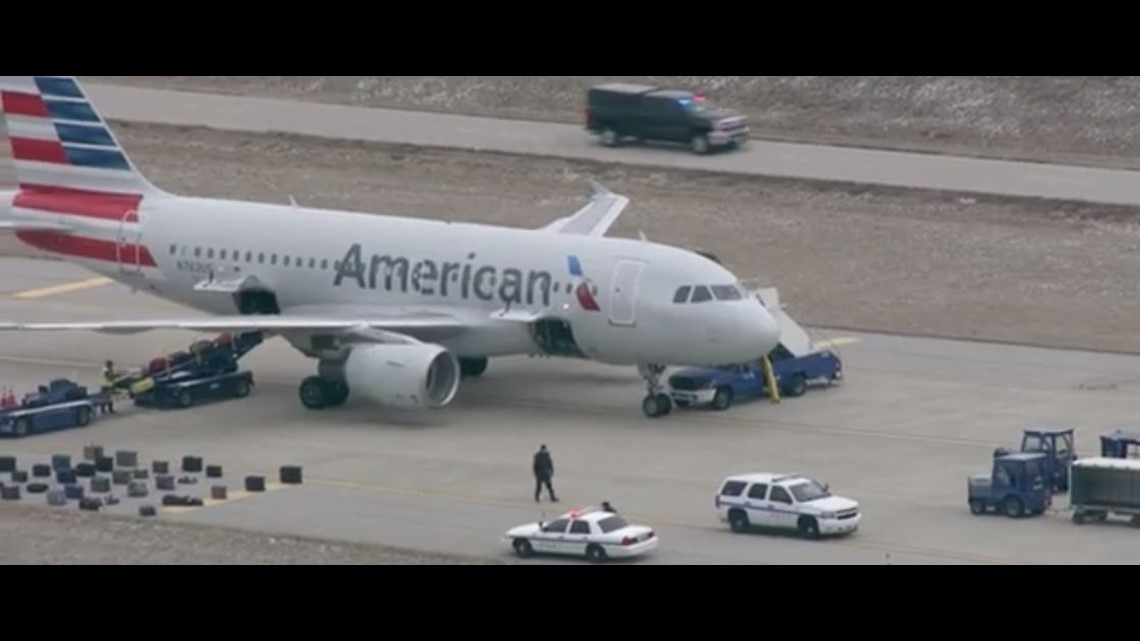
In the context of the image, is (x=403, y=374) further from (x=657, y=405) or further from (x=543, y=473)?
(x=543, y=473)

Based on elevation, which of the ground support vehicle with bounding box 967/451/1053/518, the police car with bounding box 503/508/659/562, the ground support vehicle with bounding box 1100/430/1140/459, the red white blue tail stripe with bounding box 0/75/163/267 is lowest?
the police car with bounding box 503/508/659/562

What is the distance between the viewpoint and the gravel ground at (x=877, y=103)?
12212cm

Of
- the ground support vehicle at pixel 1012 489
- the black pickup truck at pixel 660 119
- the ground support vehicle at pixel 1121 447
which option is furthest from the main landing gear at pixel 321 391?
the black pickup truck at pixel 660 119

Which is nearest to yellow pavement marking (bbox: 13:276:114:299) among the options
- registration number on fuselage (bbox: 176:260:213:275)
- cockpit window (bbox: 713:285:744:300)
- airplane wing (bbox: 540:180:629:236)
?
registration number on fuselage (bbox: 176:260:213:275)

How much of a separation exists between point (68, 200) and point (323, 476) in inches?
737

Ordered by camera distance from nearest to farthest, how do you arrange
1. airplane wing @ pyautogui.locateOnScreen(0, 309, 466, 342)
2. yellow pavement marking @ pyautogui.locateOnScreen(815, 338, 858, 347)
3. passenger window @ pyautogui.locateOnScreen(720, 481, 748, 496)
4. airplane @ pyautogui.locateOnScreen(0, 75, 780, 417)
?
passenger window @ pyautogui.locateOnScreen(720, 481, 748, 496)
airplane @ pyautogui.locateOnScreen(0, 75, 780, 417)
airplane wing @ pyautogui.locateOnScreen(0, 309, 466, 342)
yellow pavement marking @ pyautogui.locateOnScreen(815, 338, 858, 347)

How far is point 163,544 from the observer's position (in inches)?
2603

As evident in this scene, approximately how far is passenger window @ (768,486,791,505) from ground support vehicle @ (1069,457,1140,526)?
20.7 ft

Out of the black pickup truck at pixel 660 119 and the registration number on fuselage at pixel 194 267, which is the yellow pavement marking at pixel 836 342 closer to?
the registration number on fuselage at pixel 194 267

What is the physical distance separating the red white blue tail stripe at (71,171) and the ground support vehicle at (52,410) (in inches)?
306

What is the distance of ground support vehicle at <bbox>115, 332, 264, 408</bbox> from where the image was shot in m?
82.1

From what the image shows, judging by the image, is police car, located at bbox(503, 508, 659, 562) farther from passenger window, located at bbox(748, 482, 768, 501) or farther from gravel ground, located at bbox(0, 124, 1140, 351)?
gravel ground, located at bbox(0, 124, 1140, 351)

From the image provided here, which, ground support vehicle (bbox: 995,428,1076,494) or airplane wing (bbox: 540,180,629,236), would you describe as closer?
ground support vehicle (bbox: 995,428,1076,494)

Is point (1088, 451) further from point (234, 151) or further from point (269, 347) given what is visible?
point (234, 151)
